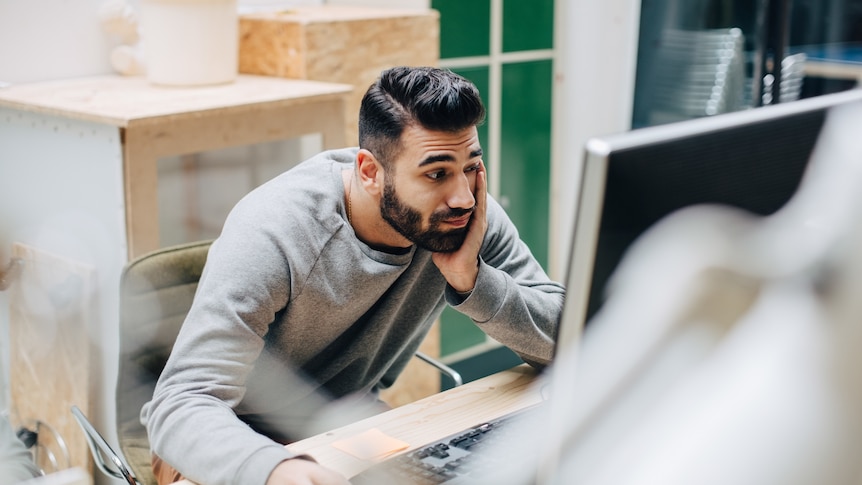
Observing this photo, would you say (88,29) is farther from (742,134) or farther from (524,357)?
(742,134)

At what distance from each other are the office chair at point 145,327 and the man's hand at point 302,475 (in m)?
0.68

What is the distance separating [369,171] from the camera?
1.46 meters

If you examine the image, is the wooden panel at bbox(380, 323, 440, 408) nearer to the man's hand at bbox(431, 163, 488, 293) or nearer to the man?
the man

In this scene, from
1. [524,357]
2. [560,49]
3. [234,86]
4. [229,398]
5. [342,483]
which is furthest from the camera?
[560,49]

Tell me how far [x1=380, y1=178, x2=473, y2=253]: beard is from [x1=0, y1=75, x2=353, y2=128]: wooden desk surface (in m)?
0.69

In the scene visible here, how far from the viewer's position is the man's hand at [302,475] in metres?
1.00

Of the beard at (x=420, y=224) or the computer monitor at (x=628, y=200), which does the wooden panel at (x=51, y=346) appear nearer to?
the beard at (x=420, y=224)

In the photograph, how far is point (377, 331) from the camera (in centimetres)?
155

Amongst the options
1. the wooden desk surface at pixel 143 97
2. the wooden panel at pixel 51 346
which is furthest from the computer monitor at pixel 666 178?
the wooden panel at pixel 51 346

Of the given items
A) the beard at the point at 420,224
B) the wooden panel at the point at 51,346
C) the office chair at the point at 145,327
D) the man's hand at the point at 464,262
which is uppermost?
the beard at the point at 420,224

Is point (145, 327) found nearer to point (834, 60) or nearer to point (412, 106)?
point (412, 106)

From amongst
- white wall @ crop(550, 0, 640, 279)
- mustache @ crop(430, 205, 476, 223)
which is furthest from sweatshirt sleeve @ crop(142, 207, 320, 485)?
white wall @ crop(550, 0, 640, 279)

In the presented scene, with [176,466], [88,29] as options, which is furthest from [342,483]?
[88,29]

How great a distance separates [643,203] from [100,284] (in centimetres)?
172
